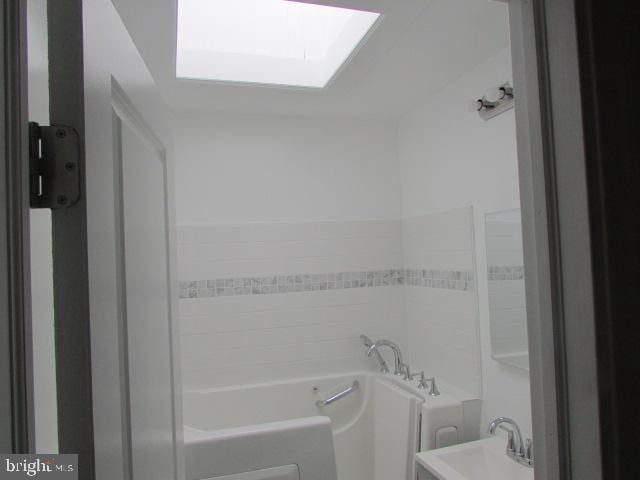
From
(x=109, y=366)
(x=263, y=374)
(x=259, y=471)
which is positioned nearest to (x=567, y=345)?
(x=109, y=366)

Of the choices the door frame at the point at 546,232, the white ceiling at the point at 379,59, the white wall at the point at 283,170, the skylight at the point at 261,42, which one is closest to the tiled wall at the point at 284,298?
the white wall at the point at 283,170

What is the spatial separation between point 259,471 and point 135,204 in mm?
1501

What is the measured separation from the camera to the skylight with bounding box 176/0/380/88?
1.96m

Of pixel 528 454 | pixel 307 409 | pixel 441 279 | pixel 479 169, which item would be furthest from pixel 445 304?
pixel 307 409

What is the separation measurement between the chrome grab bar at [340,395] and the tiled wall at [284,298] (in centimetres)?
15

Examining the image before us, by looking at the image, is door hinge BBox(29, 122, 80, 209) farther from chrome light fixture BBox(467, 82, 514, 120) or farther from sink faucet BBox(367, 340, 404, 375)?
sink faucet BBox(367, 340, 404, 375)

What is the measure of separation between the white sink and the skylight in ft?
5.99

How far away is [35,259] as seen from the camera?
411 mm

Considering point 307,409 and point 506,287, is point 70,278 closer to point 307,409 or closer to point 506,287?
point 506,287

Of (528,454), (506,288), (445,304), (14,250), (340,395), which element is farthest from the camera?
(340,395)

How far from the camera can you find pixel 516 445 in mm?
1675

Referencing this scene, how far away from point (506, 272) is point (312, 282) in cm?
127

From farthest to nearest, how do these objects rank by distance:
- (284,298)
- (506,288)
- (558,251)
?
(284,298)
(506,288)
(558,251)

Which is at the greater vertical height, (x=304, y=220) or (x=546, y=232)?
(x=304, y=220)
